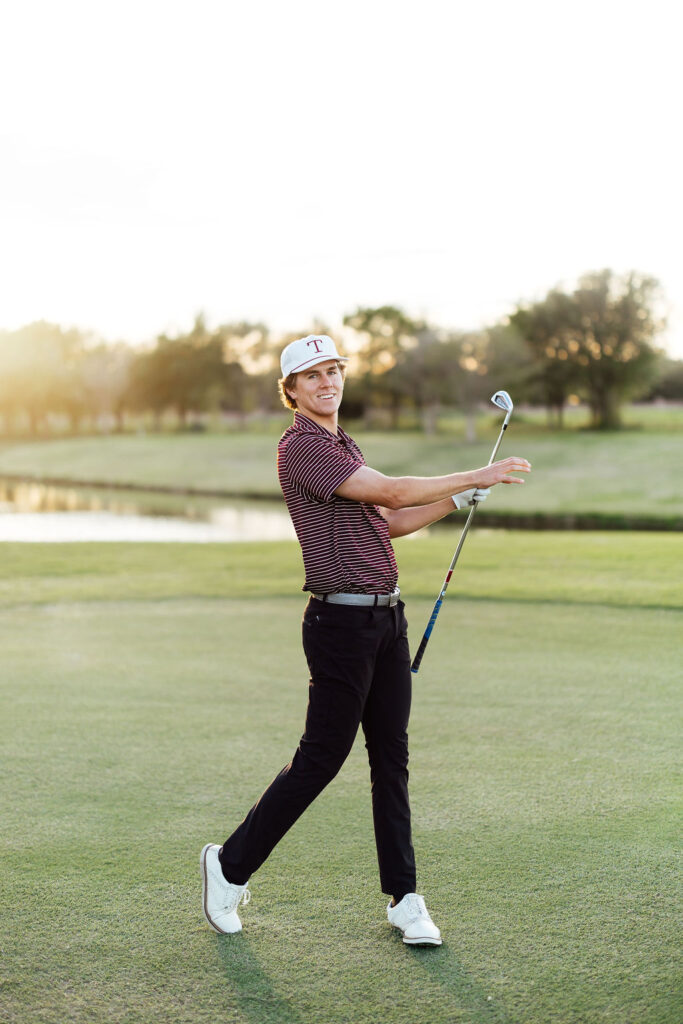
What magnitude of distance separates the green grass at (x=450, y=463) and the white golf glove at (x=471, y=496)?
2859cm

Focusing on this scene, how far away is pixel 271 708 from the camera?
6.51 meters

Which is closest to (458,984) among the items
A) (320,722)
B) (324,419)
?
(320,722)

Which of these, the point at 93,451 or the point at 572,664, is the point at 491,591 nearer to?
the point at 572,664

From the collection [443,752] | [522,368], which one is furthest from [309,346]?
[522,368]

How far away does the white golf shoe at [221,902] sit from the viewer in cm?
358

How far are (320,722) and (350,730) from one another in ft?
0.35

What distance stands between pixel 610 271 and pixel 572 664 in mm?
66619

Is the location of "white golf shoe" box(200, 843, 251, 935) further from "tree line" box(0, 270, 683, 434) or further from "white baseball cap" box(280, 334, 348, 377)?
"tree line" box(0, 270, 683, 434)

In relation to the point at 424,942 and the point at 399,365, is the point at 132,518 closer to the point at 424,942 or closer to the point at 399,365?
the point at 424,942

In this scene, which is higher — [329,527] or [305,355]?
[305,355]

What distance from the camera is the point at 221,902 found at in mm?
3590

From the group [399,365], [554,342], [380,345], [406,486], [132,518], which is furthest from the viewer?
[380,345]

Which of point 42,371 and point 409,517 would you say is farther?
A: point 42,371

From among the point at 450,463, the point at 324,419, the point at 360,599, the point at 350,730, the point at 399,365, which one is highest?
the point at 399,365
